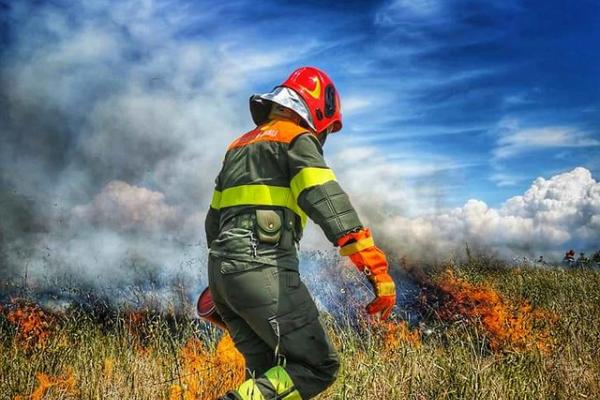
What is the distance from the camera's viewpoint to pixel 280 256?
3410mm

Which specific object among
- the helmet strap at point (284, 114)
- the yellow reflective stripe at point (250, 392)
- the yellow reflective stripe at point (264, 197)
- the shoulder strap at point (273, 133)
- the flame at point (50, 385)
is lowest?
the flame at point (50, 385)

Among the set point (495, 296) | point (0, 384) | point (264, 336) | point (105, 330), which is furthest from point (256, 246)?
point (495, 296)

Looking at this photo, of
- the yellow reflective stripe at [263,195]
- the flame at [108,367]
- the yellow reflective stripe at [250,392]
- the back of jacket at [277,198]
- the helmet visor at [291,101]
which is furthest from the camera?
the flame at [108,367]

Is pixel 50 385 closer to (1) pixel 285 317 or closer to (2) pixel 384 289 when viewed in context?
(1) pixel 285 317

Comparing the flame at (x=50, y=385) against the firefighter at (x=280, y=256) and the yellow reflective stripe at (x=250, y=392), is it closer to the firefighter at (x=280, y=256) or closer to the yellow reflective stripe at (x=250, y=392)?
the firefighter at (x=280, y=256)

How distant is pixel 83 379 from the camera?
444 cm

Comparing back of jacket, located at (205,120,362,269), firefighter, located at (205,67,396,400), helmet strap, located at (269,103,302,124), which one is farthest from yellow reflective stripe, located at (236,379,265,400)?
helmet strap, located at (269,103,302,124)

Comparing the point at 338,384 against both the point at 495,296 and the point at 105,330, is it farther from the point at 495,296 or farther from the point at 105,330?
the point at 495,296

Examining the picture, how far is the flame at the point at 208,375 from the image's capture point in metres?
4.09

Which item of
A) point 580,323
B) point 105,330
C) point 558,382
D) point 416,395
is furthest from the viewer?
point 105,330

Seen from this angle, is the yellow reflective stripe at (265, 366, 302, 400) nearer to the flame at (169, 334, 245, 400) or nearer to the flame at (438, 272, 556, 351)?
the flame at (169, 334, 245, 400)

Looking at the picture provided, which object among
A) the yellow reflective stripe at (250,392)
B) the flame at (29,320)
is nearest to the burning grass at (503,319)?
the yellow reflective stripe at (250,392)

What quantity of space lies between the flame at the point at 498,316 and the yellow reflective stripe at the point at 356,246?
1862 mm

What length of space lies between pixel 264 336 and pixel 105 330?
3.68 m
